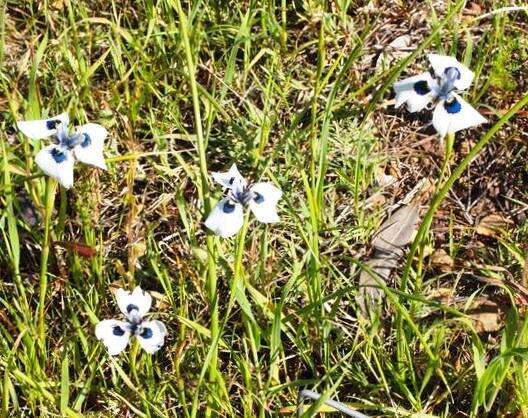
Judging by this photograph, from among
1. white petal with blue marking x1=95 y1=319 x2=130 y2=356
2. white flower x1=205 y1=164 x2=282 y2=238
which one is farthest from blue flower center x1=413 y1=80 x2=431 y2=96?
white petal with blue marking x1=95 y1=319 x2=130 y2=356

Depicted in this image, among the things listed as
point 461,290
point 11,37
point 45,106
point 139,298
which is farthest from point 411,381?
point 11,37

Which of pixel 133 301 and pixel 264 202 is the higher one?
pixel 264 202

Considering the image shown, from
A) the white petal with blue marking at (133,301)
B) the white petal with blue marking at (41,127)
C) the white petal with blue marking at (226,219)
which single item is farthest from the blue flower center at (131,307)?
the white petal with blue marking at (41,127)

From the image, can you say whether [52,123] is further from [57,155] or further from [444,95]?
[444,95]

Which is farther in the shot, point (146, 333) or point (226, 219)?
point (146, 333)

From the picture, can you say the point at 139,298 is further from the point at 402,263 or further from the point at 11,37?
the point at 11,37

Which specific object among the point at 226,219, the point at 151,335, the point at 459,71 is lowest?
the point at 151,335

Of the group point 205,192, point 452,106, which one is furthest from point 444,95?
point 205,192

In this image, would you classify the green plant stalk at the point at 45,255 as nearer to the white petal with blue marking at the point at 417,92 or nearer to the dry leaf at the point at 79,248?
the dry leaf at the point at 79,248

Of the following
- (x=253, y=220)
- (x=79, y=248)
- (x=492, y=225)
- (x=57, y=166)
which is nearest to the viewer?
(x=57, y=166)
